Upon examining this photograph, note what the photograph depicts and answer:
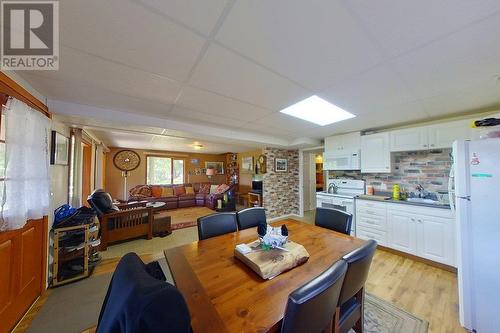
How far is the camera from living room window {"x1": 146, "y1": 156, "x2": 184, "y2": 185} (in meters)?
6.72

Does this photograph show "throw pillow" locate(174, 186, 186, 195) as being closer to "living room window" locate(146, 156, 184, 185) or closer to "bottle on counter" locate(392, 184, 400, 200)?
"living room window" locate(146, 156, 184, 185)

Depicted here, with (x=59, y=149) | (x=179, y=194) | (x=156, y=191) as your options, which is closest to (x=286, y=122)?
(x=59, y=149)

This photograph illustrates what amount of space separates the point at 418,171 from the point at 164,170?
7.41 metres

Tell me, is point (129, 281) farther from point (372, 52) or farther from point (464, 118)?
point (464, 118)

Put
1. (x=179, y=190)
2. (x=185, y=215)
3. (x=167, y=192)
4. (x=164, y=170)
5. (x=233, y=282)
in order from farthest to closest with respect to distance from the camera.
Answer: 1. (x=164, y=170)
2. (x=179, y=190)
3. (x=167, y=192)
4. (x=185, y=215)
5. (x=233, y=282)

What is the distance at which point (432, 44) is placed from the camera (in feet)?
3.91

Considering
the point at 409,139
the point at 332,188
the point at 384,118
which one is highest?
the point at 384,118

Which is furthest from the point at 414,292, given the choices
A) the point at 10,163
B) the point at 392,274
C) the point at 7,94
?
the point at 7,94

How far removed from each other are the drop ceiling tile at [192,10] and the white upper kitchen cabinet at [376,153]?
11.4 ft

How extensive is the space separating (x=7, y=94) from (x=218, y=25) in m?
1.85

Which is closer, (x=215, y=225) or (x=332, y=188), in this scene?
(x=215, y=225)

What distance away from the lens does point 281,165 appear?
17.3 feet

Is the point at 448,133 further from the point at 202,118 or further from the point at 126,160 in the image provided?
the point at 126,160

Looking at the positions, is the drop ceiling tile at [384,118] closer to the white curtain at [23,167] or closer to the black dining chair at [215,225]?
the black dining chair at [215,225]
